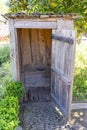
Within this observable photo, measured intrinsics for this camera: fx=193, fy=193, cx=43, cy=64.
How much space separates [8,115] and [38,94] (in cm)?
260

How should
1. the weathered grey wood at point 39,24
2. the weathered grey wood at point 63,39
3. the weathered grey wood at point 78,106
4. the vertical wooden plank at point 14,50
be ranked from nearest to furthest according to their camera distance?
the weathered grey wood at point 63,39 → the weathered grey wood at point 39,24 → the vertical wooden plank at point 14,50 → the weathered grey wood at point 78,106

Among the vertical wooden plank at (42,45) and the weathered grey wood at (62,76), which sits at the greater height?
the vertical wooden plank at (42,45)

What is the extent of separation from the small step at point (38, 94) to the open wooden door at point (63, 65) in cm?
76

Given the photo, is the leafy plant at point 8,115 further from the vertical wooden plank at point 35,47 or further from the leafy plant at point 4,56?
the leafy plant at point 4,56

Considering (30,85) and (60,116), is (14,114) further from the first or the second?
(30,85)

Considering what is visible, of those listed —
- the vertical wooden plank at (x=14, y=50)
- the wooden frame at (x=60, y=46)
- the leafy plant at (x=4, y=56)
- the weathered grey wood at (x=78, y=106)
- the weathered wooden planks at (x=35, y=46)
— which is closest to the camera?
the wooden frame at (x=60, y=46)

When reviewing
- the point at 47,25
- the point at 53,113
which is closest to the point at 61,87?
the point at 53,113

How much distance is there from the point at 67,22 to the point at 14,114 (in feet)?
7.40

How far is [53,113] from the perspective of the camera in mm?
4988

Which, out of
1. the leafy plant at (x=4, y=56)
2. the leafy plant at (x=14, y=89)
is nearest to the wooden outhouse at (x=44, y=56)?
the leafy plant at (x=14, y=89)

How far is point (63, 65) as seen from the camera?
14.6ft

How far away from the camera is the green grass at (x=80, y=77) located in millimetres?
5863

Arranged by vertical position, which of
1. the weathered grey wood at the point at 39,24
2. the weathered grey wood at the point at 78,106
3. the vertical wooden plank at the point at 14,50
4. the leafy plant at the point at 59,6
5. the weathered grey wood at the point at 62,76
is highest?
the leafy plant at the point at 59,6

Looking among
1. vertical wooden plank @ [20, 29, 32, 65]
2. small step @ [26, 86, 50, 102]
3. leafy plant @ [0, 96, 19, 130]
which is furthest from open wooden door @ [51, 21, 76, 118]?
leafy plant @ [0, 96, 19, 130]
